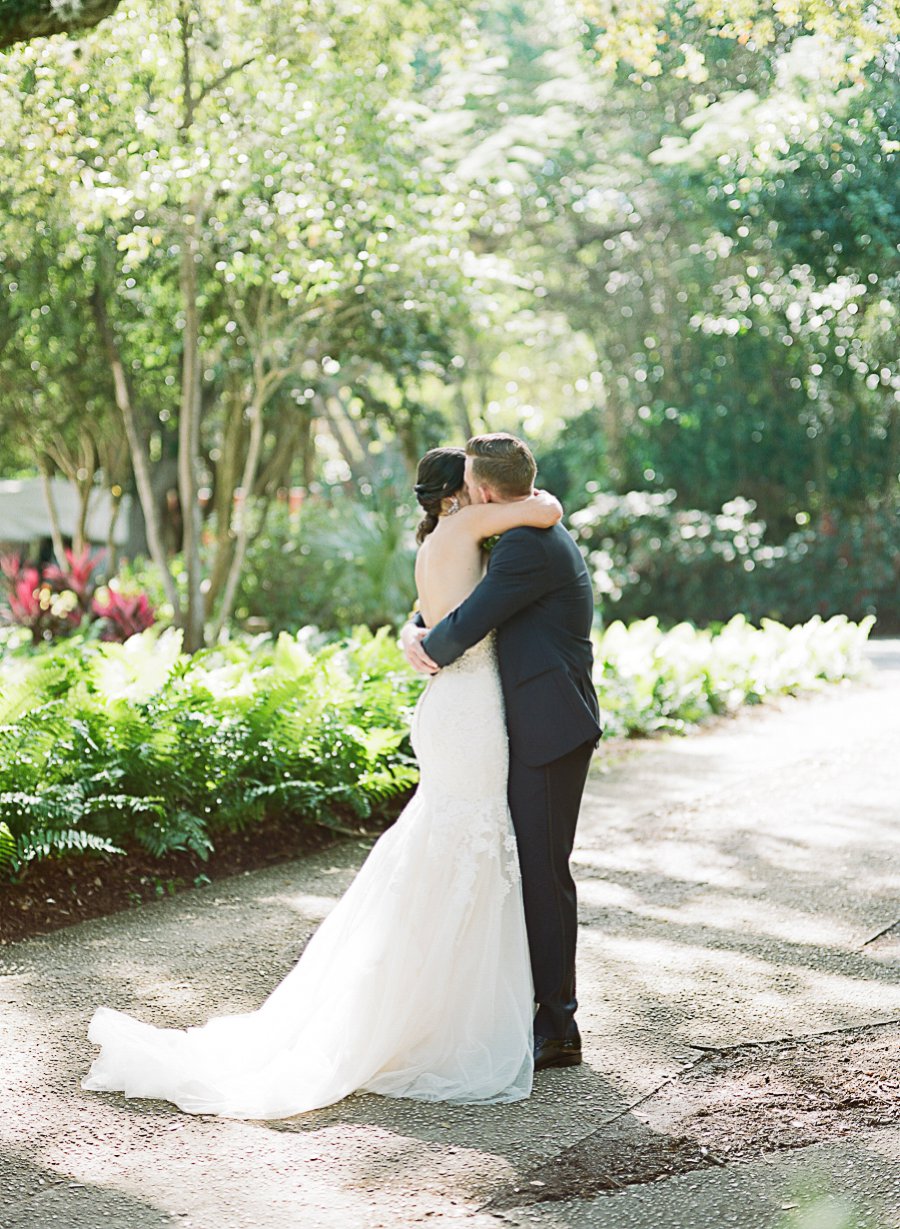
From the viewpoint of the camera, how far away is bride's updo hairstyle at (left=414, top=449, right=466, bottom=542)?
5.03 m

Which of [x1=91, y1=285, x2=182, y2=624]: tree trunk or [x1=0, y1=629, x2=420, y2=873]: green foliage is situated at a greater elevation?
[x1=91, y1=285, x2=182, y2=624]: tree trunk

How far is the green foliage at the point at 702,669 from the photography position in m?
12.0

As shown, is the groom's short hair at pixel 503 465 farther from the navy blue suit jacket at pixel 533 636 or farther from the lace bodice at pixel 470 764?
the lace bodice at pixel 470 764

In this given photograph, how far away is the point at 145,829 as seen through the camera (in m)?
7.21

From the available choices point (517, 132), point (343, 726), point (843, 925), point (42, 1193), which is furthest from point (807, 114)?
point (42, 1193)

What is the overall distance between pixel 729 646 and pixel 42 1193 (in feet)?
35.2

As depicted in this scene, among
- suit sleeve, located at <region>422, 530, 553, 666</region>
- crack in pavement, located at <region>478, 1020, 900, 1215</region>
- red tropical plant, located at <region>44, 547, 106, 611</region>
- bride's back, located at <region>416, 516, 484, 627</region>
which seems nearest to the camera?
crack in pavement, located at <region>478, 1020, 900, 1215</region>

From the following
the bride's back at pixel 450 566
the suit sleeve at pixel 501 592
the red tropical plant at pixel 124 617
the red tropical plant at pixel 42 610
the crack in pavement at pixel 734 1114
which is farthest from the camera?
the red tropical plant at pixel 42 610

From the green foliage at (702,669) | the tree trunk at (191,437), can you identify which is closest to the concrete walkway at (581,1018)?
the green foliage at (702,669)

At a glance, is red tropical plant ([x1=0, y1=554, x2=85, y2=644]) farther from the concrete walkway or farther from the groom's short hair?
the groom's short hair

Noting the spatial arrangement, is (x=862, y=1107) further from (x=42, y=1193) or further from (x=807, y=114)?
(x=807, y=114)

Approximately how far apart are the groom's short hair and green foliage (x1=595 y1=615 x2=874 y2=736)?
22.0 feet

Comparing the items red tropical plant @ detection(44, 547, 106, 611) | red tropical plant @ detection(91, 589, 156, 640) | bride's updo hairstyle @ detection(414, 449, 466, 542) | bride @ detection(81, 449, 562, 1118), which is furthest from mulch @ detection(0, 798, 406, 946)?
red tropical plant @ detection(44, 547, 106, 611)

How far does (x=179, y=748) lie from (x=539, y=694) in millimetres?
3284
